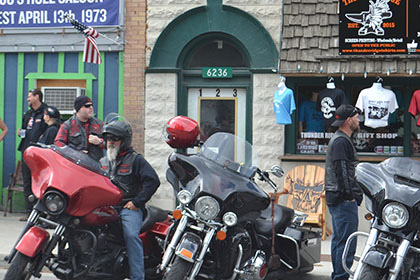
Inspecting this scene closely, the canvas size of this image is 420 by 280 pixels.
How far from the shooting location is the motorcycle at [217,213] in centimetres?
604

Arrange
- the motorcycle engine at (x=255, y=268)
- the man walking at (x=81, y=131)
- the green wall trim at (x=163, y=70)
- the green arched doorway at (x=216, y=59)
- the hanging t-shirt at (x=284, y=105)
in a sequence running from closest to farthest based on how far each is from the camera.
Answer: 1. the motorcycle engine at (x=255, y=268)
2. the man walking at (x=81, y=131)
3. the hanging t-shirt at (x=284, y=105)
4. the green arched doorway at (x=216, y=59)
5. the green wall trim at (x=163, y=70)

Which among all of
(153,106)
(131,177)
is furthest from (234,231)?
(153,106)

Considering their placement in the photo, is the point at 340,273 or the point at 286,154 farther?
the point at 286,154

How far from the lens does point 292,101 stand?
1123 cm

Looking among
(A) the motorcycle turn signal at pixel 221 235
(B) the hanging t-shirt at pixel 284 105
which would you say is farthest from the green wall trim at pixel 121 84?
(A) the motorcycle turn signal at pixel 221 235

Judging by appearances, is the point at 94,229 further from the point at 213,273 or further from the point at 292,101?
the point at 292,101

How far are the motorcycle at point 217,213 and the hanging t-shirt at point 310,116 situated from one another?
4836 millimetres

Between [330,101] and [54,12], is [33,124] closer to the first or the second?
[54,12]

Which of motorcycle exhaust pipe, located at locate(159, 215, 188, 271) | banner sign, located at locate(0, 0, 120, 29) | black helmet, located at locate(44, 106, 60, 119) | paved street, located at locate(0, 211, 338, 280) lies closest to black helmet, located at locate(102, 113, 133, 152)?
motorcycle exhaust pipe, located at locate(159, 215, 188, 271)

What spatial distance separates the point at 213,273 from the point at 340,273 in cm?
169

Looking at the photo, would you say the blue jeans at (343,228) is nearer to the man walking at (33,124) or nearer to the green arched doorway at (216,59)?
the green arched doorway at (216,59)

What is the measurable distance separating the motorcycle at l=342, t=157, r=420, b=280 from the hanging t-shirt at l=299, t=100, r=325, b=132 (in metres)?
6.15

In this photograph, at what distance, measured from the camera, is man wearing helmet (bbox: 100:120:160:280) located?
22.5ft

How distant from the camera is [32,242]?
5809 mm
